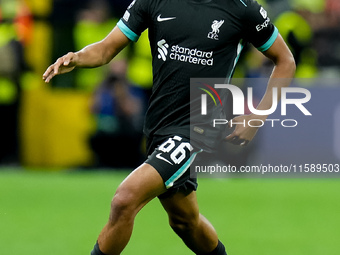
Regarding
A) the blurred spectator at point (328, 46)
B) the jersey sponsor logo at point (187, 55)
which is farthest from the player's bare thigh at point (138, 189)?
the blurred spectator at point (328, 46)

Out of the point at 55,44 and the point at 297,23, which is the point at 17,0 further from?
the point at 297,23

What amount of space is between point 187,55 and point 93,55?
2.10 ft

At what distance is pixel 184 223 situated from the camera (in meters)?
6.57

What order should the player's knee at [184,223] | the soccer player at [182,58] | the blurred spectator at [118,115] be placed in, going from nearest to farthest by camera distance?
1. the soccer player at [182,58]
2. the player's knee at [184,223]
3. the blurred spectator at [118,115]

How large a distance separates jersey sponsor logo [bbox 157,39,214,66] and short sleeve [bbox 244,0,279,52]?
31cm

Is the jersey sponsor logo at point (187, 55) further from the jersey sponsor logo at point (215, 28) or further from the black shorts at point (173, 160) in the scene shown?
the black shorts at point (173, 160)

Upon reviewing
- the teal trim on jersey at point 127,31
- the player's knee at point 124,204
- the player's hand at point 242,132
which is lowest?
the player's knee at point 124,204

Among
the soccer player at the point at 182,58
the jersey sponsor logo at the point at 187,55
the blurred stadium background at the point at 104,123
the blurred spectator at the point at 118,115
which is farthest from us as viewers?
the blurred spectator at the point at 118,115

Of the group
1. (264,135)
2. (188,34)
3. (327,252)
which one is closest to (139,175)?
(188,34)

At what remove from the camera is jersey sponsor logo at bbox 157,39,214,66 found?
6.33 m

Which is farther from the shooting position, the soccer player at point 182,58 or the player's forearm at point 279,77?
the player's forearm at point 279,77

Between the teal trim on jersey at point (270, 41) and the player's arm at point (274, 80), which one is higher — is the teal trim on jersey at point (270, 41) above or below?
above

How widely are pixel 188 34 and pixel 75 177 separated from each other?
807 centimetres

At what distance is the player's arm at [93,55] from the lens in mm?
6125
